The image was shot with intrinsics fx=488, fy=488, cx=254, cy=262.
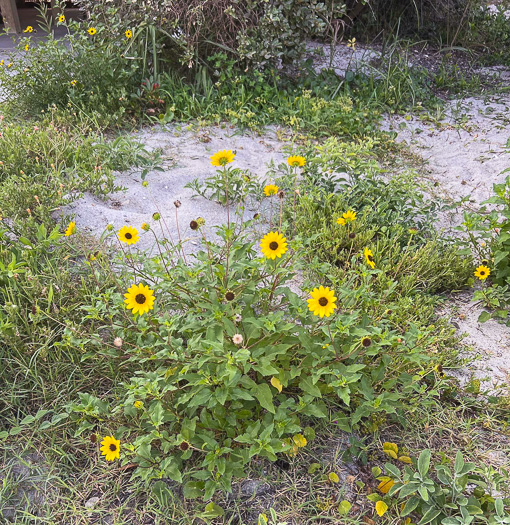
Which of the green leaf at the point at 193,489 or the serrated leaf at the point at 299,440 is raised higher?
the serrated leaf at the point at 299,440

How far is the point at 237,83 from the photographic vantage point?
185 inches

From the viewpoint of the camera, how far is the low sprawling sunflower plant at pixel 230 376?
68.5 inches

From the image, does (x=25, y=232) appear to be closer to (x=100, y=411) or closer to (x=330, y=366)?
(x=100, y=411)

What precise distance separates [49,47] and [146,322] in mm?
3295

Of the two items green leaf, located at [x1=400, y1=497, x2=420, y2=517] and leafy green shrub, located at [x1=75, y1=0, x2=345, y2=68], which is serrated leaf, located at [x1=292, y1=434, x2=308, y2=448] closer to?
green leaf, located at [x1=400, y1=497, x2=420, y2=517]

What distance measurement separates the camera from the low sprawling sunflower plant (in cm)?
174

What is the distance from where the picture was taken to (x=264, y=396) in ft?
5.81

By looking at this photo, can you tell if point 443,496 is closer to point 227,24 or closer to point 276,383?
point 276,383

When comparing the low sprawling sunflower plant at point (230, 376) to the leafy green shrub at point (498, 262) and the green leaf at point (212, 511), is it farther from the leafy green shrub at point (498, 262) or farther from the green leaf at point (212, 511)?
the leafy green shrub at point (498, 262)

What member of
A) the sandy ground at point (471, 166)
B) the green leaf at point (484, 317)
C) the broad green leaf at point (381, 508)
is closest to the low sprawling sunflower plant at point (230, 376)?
the broad green leaf at point (381, 508)

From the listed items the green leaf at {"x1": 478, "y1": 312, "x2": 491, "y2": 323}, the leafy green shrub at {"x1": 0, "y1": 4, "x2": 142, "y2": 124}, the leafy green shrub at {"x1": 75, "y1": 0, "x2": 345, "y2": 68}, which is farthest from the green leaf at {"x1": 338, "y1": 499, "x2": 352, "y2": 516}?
the leafy green shrub at {"x1": 75, "y1": 0, "x2": 345, "y2": 68}

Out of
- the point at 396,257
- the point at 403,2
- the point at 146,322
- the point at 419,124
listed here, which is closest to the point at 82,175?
the point at 146,322

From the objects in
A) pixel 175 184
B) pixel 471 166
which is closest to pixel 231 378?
pixel 175 184

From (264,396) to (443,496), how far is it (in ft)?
2.34
